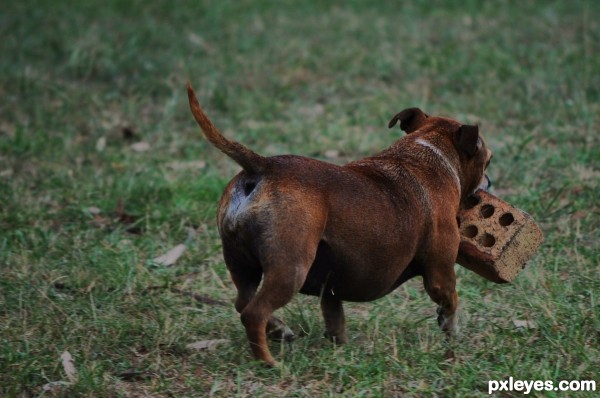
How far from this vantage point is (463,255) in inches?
205

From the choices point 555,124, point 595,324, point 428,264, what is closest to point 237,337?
point 428,264

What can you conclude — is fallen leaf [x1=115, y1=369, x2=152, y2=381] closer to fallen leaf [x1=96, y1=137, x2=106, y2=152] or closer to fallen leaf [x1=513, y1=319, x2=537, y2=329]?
fallen leaf [x1=513, y1=319, x2=537, y2=329]

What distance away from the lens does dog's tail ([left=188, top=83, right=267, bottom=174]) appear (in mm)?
4410

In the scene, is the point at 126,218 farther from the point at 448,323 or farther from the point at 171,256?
the point at 448,323

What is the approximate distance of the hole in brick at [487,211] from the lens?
5312 mm

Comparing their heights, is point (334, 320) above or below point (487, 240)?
below

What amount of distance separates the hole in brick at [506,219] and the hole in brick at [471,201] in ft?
0.53

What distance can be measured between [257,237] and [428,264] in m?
0.97

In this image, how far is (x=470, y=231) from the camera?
5297 millimetres

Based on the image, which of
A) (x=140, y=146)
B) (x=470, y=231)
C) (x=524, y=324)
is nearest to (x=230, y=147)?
(x=470, y=231)

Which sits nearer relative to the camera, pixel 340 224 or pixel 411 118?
pixel 340 224

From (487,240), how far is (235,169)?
9.61 feet

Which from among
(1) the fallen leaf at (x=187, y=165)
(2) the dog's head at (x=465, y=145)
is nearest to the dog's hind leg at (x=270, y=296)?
(2) the dog's head at (x=465, y=145)

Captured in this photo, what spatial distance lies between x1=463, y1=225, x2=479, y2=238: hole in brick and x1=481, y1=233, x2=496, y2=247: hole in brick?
55 millimetres
